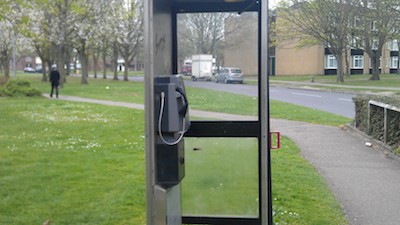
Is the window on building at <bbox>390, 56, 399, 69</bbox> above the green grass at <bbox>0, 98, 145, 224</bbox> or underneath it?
above

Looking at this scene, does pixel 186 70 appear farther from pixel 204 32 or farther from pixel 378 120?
pixel 378 120

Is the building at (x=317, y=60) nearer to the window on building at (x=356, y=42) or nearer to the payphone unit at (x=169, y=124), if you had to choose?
the window on building at (x=356, y=42)

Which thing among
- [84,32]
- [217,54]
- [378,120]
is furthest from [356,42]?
→ [217,54]

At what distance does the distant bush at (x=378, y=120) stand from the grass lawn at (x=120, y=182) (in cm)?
178

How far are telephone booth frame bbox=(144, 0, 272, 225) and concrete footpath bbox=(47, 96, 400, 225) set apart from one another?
0.50m

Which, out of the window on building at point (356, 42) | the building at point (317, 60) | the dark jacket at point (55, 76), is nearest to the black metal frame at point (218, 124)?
the dark jacket at point (55, 76)

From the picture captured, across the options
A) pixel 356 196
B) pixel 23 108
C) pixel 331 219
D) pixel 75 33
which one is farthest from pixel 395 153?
pixel 75 33

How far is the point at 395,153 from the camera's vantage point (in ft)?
28.8

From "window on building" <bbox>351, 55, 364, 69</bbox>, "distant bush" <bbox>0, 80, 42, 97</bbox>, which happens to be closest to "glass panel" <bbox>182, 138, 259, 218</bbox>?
"distant bush" <bbox>0, 80, 42, 97</bbox>

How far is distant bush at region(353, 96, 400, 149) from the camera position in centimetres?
938

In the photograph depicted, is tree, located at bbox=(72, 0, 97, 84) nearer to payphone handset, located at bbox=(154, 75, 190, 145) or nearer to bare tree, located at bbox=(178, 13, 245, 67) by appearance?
bare tree, located at bbox=(178, 13, 245, 67)

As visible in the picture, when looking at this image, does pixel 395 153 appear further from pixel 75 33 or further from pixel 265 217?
pixel 75 33

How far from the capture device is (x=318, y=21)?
106ft

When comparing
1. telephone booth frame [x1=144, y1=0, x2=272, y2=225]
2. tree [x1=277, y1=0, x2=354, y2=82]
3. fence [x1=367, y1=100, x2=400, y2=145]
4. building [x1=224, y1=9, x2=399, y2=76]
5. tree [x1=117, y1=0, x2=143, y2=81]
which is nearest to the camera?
telephone booth frame [x1=144, y1=0, x2=272, y2=225]
